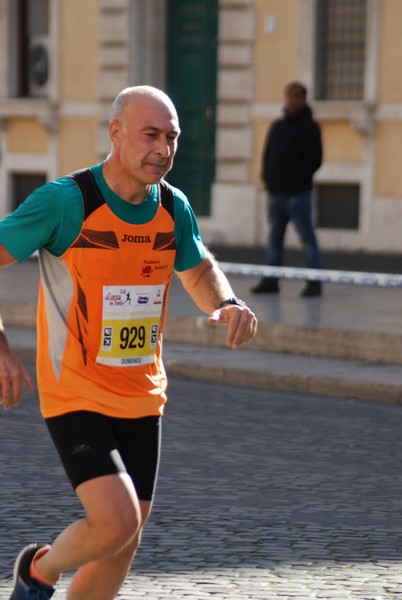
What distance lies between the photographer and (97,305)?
485 cm

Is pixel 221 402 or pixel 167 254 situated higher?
pixel 167 254

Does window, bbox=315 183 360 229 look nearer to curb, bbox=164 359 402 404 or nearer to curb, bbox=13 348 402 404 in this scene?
curb, bbox=13 348 402 404

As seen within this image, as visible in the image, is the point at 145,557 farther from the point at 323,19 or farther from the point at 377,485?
the point at 323,19

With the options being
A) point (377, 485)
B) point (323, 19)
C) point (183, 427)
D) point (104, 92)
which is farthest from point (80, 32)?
point (377, 485)

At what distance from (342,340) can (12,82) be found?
48.3ft

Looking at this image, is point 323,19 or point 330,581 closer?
point 330,581

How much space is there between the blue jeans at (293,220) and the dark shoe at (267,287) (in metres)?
0.34

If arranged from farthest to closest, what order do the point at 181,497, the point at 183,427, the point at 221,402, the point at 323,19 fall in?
the point at 323,19 < the point at 221,402 < the point at 183,427 < the point at 181,497

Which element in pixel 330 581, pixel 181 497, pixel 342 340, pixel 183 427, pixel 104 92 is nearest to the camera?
pixel 330 581

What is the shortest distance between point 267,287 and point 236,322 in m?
10.5

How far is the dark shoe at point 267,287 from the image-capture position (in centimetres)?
1538

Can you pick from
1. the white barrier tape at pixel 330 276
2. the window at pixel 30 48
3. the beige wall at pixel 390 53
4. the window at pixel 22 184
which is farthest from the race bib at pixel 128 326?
the window at pixel 30 48

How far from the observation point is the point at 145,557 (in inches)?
244

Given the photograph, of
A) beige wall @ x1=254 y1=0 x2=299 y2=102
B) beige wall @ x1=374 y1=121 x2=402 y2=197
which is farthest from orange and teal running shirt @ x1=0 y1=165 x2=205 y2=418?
beige wall @ x1=254 y1=0 x2=299 y2=102
